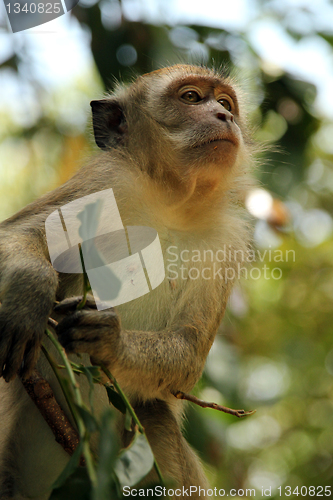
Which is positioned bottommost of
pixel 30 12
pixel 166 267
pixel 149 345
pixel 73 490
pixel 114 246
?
pixel 149 345

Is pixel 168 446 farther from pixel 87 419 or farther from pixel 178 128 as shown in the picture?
pixel 178 128

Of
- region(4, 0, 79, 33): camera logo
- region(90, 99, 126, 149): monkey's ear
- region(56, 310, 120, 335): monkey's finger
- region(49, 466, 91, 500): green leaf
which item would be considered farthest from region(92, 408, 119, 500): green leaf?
region(4, 0, 79, 33): camera logo

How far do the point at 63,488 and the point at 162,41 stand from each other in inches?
225

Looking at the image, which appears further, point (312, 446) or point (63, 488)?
point (312, 446)

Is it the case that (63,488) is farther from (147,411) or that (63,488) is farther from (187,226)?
(187,226)

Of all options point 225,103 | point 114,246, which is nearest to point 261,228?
point 225,103

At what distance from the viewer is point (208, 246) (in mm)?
4684

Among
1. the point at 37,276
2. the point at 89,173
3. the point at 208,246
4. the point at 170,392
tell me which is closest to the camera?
the point at 37,276

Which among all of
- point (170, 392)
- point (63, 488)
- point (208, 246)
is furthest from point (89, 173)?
point (63, 488)

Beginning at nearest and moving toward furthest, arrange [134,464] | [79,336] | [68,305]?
[134,464], [68,305], [79,336]

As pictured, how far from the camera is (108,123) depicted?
4961mm

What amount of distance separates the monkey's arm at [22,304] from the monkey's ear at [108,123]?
5.62 ft

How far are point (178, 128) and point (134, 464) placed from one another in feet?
11.3

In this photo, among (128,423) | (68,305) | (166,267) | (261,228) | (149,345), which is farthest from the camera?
(261,228)
